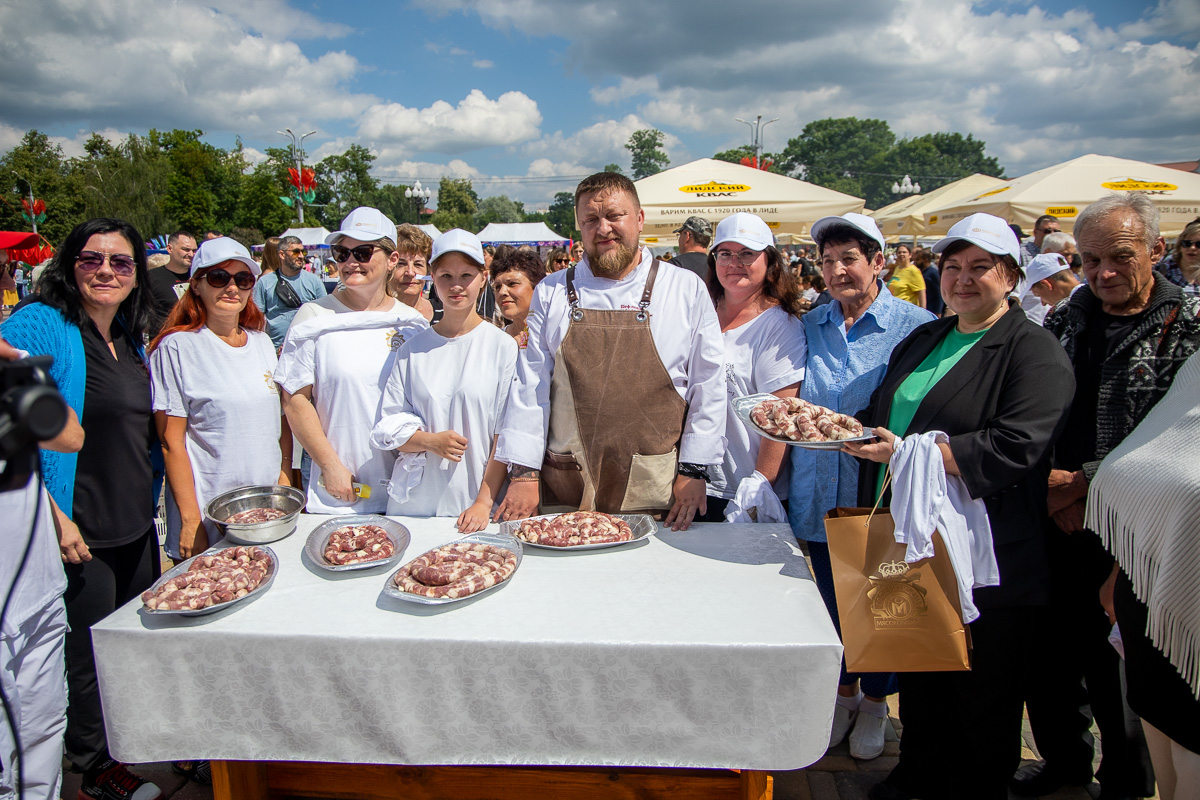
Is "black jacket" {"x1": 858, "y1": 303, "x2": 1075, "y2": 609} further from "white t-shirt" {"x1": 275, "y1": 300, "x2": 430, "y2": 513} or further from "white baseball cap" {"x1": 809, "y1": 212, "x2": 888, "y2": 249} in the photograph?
"white t-shirt" {"x1": 275, "y1": 300, "x2": 430, "y2": 513}

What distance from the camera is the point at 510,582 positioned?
2029mm

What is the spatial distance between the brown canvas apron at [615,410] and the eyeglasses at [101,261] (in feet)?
5.36

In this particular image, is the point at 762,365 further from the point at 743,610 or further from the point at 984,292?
the point at 743,610

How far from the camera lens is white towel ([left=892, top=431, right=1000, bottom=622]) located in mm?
1850

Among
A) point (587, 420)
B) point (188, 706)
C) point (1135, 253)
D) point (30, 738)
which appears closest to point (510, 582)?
point (587, 420)

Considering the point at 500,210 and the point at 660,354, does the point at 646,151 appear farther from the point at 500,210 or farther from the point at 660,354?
the point at 660,354

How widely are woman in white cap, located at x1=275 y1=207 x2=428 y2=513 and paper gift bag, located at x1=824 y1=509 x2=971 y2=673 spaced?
6.10 feet

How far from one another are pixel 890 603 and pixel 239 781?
207cm

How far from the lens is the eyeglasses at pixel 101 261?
2311mm

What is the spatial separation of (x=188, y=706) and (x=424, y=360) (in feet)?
4.46

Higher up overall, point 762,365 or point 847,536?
point 762,365

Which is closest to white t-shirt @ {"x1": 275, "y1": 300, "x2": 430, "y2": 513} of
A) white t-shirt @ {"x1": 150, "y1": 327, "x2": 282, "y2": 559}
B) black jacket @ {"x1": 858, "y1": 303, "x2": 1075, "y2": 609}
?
white t-shirt @ {"x1": 150, "y1": 327, "x2": 282, "y2": 559}

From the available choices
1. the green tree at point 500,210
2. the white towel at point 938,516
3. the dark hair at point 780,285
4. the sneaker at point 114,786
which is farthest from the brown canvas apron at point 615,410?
the green tree at point 500,210

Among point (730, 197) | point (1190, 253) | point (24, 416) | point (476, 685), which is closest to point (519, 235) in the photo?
point (730, 197)
